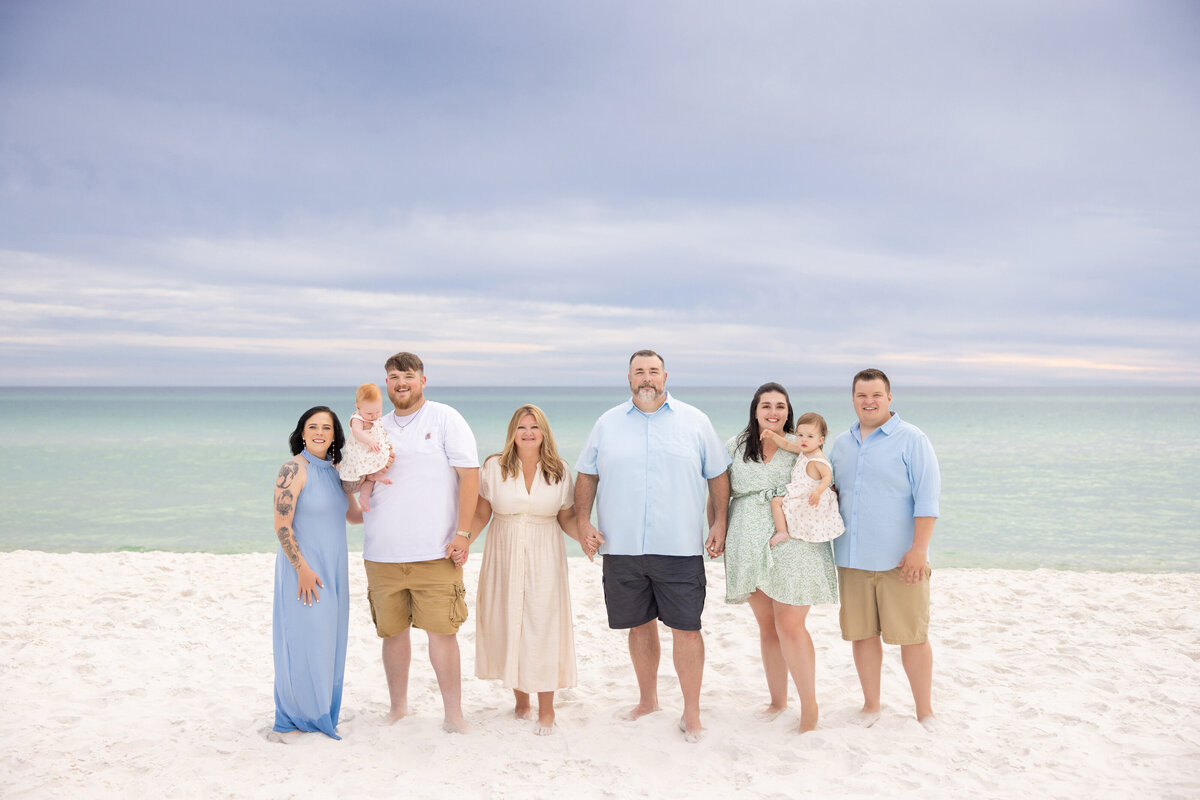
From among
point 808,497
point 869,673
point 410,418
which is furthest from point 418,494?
point 869,673

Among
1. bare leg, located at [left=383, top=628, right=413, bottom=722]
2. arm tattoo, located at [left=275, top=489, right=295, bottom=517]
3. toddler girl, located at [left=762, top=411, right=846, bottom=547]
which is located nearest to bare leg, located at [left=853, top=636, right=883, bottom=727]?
toddler girl, located at [left=762, top=411, right=846, bottom=547]

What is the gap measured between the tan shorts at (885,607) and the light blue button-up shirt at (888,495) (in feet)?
0.28

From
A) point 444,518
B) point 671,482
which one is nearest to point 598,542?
point 671,482

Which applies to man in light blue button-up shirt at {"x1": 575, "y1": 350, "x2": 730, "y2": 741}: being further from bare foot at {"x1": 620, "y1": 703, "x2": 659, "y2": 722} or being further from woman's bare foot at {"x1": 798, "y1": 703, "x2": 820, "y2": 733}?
woman's bare foot at {"x1": 798, "y1": 703, "x2": 820, "y2": 733}

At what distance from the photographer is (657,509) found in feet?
14.7

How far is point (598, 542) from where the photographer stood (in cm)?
458

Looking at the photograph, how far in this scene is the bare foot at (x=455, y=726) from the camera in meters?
4.57

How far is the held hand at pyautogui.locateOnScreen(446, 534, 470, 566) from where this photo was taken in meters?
4.45

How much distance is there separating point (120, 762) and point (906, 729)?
4.50 metres

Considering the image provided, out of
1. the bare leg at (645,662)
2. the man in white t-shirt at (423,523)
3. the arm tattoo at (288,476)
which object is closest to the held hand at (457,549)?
the man in white t-shirt at (423,523)

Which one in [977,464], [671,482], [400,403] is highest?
[400,403]

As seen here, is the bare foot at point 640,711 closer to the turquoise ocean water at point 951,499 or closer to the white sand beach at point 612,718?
the white sand beach at point 612,718

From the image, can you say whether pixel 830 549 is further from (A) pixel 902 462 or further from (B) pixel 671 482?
(B) pixel 671 482

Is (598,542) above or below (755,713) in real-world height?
above
